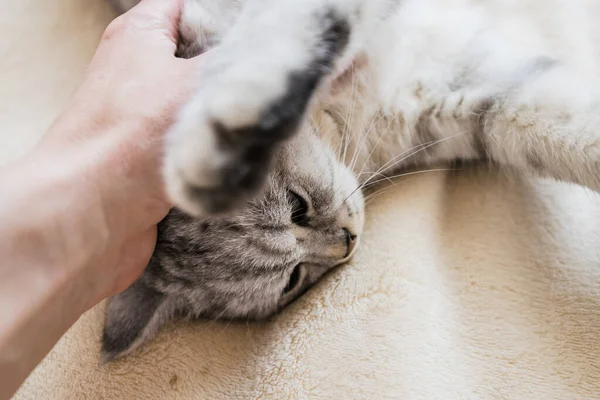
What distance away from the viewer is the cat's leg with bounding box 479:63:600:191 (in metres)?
0.96

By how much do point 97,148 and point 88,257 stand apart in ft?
0.62

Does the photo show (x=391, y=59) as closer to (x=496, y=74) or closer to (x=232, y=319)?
(x=496, y=74)

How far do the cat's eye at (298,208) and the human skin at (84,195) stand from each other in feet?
0.77

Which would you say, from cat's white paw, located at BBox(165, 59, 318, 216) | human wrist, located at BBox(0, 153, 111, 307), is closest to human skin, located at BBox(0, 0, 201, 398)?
human wrist, located at BBox(0, 153, 111, 307)

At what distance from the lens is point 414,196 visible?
1178mm

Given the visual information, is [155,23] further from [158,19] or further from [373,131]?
[373,131]

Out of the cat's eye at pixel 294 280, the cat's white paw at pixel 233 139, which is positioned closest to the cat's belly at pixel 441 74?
the cat's eye at pixel 294 280

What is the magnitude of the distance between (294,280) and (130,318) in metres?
0.35

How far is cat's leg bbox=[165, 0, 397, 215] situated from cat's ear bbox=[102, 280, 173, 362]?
50 centimetres

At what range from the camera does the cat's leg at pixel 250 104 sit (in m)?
0.58

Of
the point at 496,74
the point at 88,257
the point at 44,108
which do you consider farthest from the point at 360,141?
the point at 44,108

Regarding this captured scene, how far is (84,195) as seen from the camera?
2.83 ft

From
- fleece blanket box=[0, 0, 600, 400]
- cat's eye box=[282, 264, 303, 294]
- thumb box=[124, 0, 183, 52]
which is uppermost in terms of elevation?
thumb box=[124, 0, 183, 52]

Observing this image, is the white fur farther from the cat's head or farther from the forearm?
the forearm
